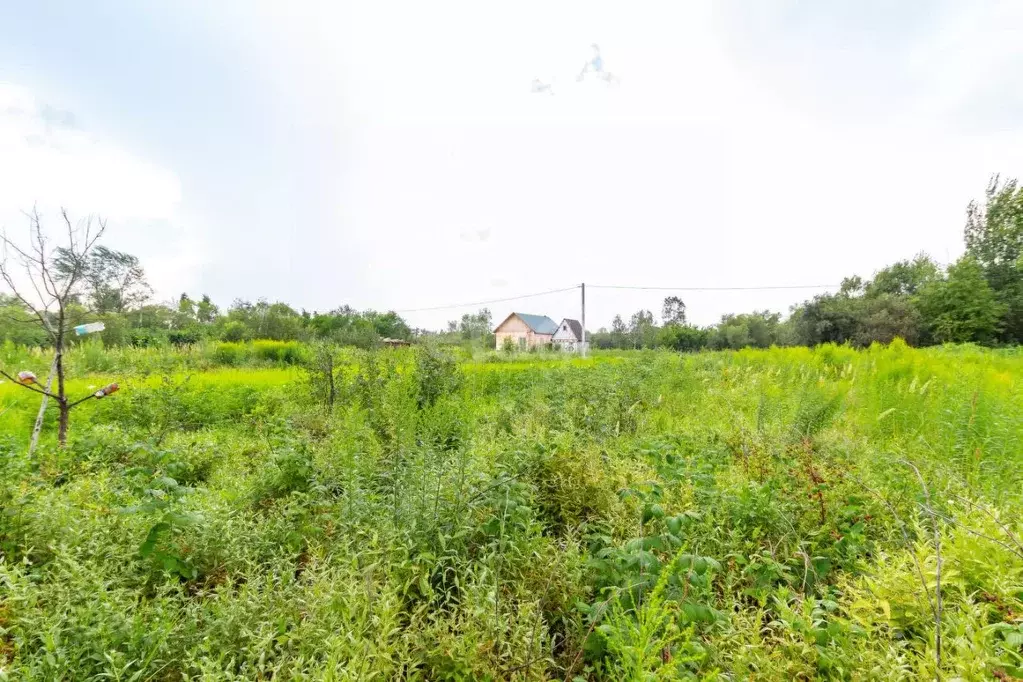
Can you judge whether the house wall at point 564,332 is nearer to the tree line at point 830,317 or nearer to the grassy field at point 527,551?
the tree line at point 830,317

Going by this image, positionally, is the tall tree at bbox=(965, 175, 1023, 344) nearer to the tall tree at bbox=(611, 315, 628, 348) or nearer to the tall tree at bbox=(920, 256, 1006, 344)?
the tall tree at bbox=(920, 256, 1006, 344)

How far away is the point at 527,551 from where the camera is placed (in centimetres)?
201

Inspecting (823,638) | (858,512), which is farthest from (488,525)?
(858,512)

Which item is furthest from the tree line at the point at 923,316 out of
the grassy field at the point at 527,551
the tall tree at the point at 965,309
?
the grassy field at the point at 527,551

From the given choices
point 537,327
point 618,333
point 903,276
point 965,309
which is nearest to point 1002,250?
point 903,276

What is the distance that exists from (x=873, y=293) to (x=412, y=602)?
36.5 metres

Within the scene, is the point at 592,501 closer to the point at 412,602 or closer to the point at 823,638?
the point at 412,602

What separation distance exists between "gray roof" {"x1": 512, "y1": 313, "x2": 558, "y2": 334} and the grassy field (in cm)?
3438

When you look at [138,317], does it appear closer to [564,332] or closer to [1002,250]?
[564,332]

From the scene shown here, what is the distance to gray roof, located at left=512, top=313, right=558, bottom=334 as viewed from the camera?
39.1 metres

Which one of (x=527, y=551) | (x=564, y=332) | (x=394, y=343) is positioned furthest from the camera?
(x=564, y=332)

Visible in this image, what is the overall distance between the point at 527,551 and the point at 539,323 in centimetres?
3860

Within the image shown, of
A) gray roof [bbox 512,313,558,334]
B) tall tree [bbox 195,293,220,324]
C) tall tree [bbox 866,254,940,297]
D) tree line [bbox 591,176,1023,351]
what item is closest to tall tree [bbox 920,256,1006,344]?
tree line [bbox 591,176,1023,351]

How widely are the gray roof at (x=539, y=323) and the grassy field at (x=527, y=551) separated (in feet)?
113
